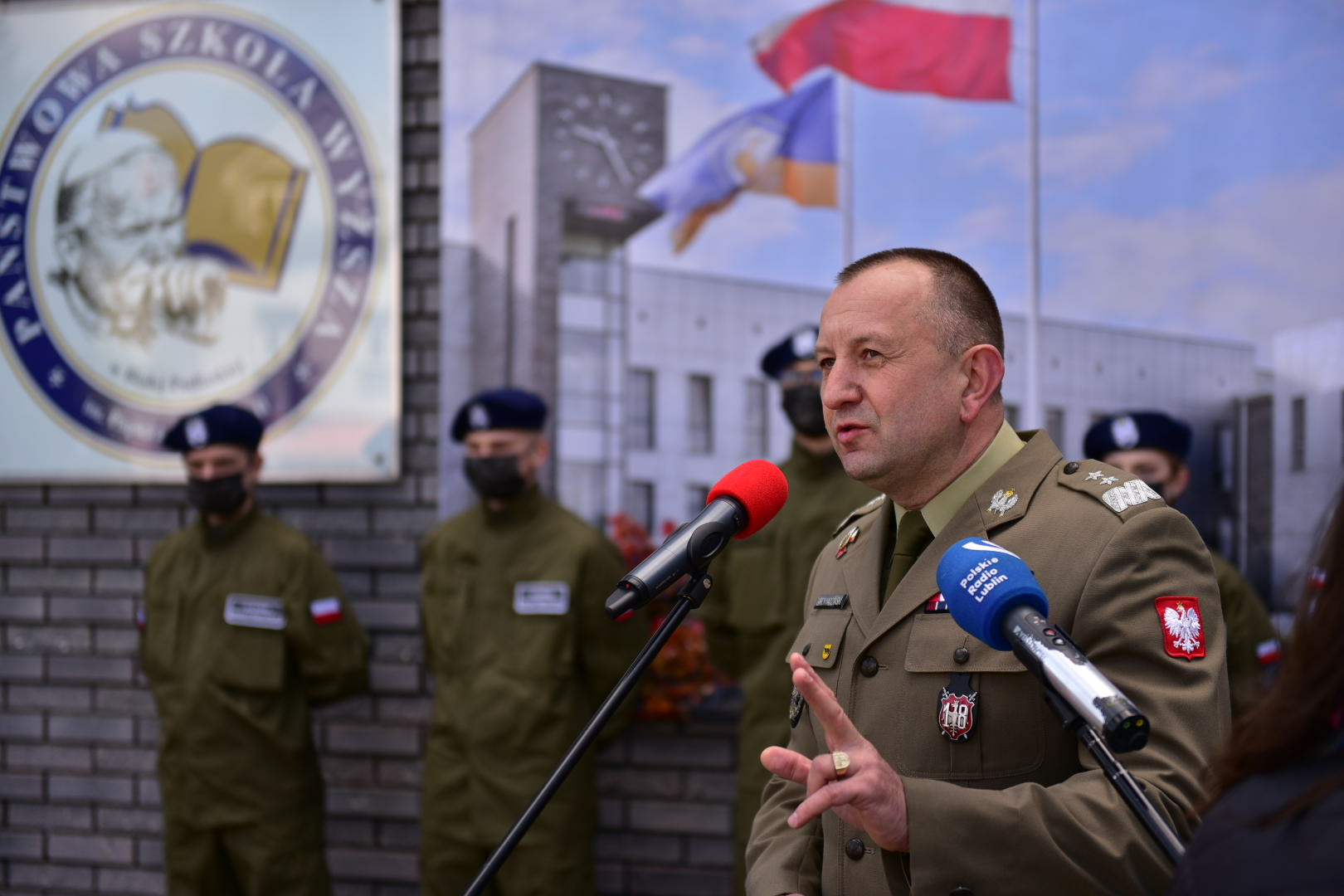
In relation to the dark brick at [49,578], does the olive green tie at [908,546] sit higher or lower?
higher

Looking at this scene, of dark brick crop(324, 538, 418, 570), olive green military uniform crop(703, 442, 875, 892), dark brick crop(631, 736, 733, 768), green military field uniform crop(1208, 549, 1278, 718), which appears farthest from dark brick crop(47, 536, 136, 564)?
green military field uniform crop(1208, 549, 1278, 718)

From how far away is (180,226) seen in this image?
5289 mm

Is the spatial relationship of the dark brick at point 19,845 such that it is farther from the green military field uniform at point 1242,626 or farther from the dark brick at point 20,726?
the green military field uniform at point 1242,626

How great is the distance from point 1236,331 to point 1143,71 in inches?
41.5

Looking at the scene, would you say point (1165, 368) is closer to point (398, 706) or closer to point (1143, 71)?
point (1143, 71)

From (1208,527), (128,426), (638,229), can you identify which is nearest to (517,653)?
(638,229)

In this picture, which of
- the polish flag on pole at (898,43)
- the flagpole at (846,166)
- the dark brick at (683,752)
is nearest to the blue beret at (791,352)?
the flagpole at (846,166)

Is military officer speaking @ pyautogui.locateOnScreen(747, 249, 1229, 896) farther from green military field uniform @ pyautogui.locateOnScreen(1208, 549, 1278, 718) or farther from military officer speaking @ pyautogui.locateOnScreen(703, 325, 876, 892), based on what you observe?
green military field uniform @ pyautogui.locateOnScreen(1208, 549, 1278, 718)

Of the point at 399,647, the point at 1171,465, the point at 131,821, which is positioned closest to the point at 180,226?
the point at 399,647

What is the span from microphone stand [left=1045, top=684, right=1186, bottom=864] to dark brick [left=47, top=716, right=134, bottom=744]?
16.3 feet

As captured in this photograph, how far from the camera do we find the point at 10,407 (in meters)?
5.40

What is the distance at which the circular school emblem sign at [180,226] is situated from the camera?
16.9 ft

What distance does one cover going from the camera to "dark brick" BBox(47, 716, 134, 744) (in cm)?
528

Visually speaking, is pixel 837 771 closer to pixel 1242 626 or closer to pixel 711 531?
pixel 711 531
